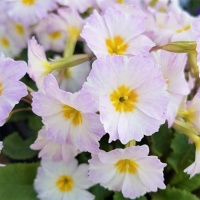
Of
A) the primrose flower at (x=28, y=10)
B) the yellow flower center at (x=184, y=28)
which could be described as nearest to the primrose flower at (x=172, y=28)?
the yellow flower center at (x=184, y=28)

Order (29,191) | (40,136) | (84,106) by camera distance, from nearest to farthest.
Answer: (84,106) → (40,136) → (29,191)

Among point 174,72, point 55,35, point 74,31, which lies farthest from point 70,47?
point 174,72

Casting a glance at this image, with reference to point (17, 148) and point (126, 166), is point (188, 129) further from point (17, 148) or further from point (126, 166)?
point (17, 148)

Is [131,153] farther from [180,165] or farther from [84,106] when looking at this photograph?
[180,165]

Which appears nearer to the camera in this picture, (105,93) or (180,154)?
(105,93)

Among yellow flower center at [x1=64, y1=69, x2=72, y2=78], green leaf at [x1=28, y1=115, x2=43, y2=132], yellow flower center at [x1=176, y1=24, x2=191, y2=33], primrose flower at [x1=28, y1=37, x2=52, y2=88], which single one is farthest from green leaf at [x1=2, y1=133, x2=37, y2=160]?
yellow flower center at [x1=176, y1=24, x2=191, y2=33]

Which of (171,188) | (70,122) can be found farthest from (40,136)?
(171,188)
